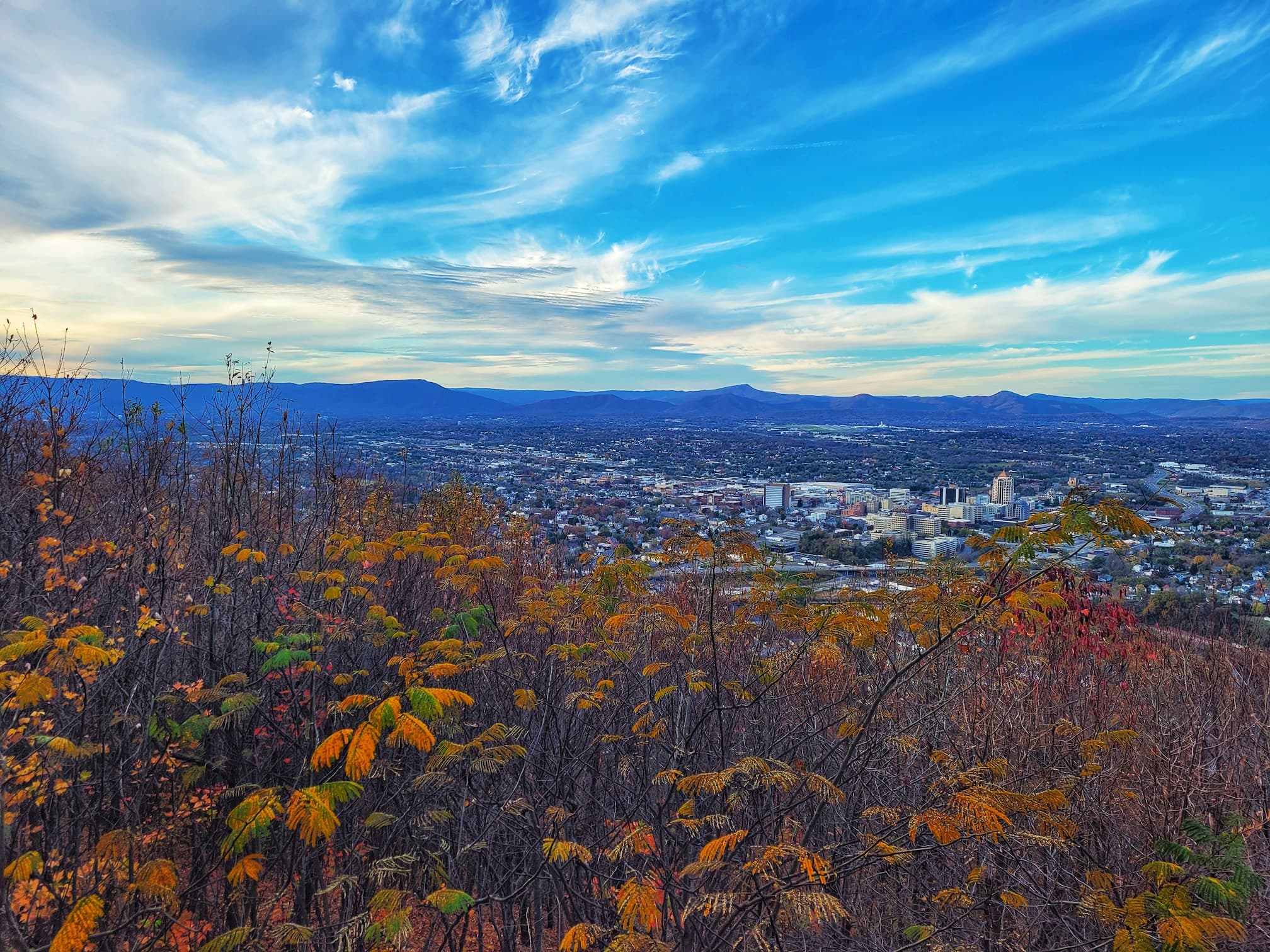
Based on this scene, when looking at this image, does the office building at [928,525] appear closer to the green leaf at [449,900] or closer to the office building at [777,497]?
the office building at [777,497]

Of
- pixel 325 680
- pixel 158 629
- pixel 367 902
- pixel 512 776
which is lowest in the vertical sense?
pixel 367 902

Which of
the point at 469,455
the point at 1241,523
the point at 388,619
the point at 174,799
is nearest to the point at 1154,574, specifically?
the point at 1241,523

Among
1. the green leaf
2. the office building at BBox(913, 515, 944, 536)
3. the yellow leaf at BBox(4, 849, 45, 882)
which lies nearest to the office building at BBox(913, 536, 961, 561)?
the office building at BBox(913, 515, 944, 536)

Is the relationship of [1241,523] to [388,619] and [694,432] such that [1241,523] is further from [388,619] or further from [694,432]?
[694,432]

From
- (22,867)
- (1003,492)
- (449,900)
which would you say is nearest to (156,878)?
(22,867)

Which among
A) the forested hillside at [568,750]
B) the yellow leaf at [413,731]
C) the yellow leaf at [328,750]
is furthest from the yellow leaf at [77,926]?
the yellow leaf at [413,731]

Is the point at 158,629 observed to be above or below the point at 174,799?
above

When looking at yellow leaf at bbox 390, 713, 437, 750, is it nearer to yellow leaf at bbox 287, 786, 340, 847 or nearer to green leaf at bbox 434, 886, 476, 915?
yellow leaf at bbox 287, 786, 340, 847
